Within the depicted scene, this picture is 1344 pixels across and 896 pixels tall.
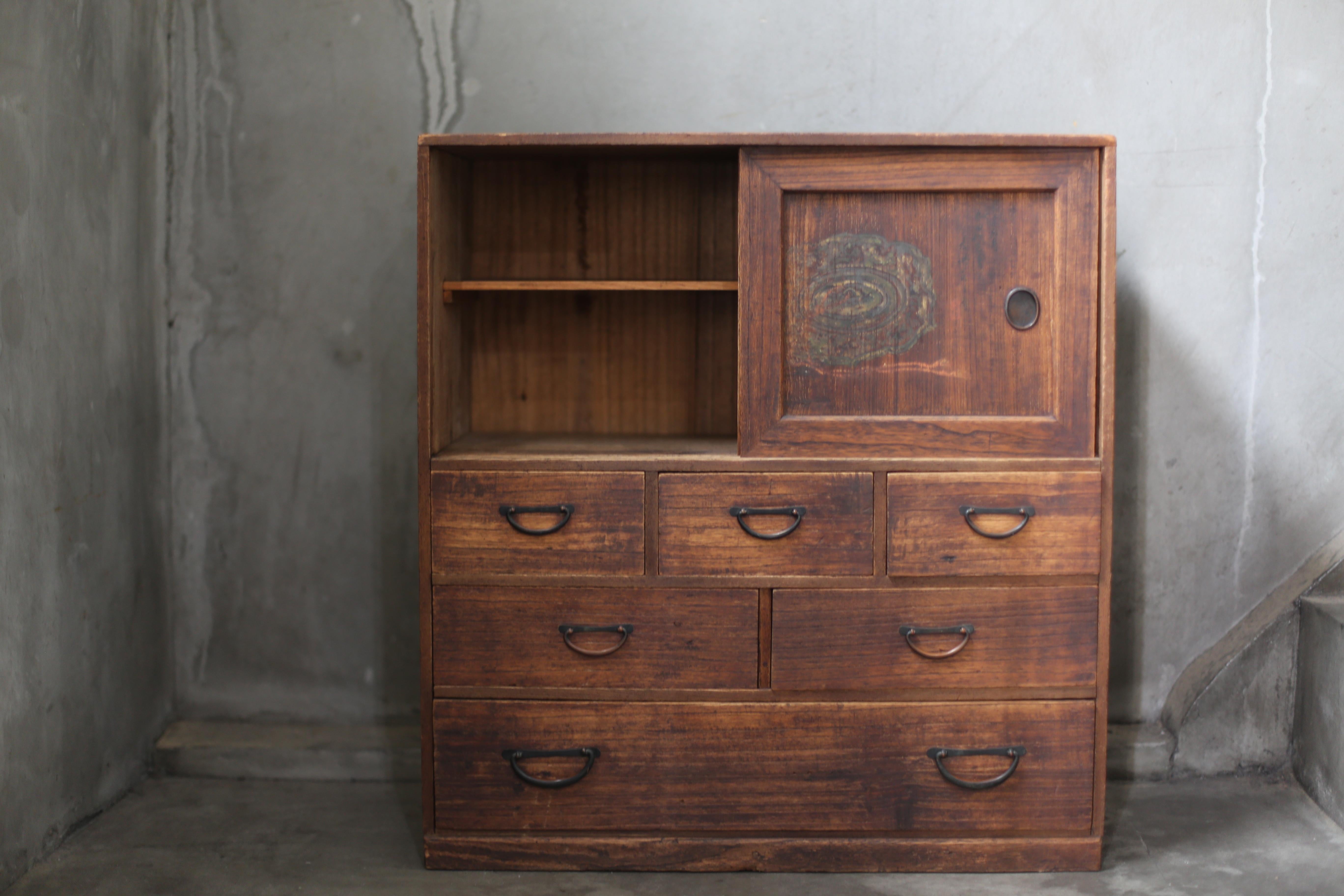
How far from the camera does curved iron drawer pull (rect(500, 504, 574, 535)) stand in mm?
1926

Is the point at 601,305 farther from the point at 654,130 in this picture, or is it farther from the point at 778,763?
the point at 778,763

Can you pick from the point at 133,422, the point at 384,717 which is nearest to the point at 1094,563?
the point at 384,717

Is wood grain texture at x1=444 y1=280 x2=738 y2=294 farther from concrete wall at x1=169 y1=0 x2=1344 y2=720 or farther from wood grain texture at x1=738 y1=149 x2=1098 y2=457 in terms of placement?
concrete wall at x1=169 y1=0 x2=1344 y2=720

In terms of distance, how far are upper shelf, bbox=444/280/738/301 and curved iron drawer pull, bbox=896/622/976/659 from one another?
0.77 m

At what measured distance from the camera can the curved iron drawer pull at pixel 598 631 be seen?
1943 millimetres

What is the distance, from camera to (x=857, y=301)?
75.4 inches

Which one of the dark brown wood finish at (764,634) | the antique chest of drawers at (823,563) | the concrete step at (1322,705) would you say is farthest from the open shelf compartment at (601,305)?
the concrete step at (1322,705)

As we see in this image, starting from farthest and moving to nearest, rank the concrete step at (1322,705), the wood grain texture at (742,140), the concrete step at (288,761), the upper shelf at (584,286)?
the concrete step at (288,761) → the concrete step at (1322,705) → the upper shelf at (584,286) → the wood grain texture at (742,140)

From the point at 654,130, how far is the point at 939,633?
1.37 meters

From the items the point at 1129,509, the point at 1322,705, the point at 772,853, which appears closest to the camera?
the point at 772,853

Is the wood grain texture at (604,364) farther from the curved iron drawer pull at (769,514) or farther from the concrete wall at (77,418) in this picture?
the concrete wall at (77,418)

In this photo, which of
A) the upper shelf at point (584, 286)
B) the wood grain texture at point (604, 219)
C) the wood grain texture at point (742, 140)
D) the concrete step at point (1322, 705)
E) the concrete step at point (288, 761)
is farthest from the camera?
the concrete step at point (288, 761)

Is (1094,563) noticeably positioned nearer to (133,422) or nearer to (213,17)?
(133,422)

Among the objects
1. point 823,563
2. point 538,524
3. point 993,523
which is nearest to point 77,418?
point 538,524
